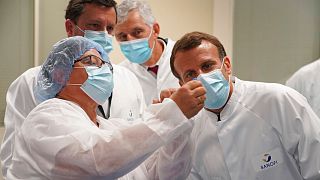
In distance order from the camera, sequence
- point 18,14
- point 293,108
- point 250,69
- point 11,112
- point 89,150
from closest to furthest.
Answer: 1. point 89,150
2. point 293,108
3. point 11,112
4. point 18,14
5. point 250,69

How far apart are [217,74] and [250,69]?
1.82 m

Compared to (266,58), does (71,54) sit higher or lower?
higher

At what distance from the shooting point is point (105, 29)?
197 cm

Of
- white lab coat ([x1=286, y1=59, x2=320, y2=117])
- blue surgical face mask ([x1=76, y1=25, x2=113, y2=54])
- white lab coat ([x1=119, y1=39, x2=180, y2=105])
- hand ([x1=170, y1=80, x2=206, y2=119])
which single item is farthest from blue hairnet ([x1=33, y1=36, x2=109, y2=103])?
white lab coat ([x1=286, y1=59, x2=320, y2=117])

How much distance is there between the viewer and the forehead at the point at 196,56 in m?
1.59

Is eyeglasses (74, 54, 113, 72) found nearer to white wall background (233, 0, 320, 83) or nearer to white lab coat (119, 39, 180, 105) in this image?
white lab coat (119, 39, 180, 105)

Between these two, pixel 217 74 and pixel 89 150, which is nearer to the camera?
pixel 89 150

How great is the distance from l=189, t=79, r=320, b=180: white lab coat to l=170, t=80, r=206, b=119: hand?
51 centimetres

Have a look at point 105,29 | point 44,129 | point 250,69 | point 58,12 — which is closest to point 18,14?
point 58,12

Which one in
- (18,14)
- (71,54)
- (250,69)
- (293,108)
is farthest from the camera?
(250,69)

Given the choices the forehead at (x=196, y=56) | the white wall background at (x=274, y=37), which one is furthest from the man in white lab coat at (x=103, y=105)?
the white wall background at (x=274, y=37)

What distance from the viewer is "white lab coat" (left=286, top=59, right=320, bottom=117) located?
8.61ft

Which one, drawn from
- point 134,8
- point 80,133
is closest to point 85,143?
point 80,133

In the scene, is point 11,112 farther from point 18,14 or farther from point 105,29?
point 18,14
